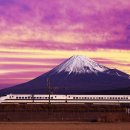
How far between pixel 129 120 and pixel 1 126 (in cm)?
1271

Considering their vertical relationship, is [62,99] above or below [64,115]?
below

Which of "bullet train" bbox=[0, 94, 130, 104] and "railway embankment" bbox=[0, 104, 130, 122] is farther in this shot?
"bullet train" bbox=[0, 94, 130, 104]

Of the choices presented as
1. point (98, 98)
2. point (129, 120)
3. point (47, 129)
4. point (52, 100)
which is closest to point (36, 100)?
point (52, 100)

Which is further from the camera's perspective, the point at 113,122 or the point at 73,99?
the point at 73,99

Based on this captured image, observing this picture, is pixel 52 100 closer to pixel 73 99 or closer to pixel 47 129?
pixel 73 99

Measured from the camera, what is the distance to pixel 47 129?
37.9 m

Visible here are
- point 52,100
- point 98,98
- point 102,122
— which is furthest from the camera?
point 98,98

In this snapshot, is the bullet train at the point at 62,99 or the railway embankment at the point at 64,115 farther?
the bullet train at the point at 62,99

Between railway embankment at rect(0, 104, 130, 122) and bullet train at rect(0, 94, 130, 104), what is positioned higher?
railway embankment at rect(0, 104, 130, 122)

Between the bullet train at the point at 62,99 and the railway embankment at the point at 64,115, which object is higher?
the railway embankment at the point at 64,115

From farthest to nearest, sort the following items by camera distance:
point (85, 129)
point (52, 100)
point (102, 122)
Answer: point (52, 100), point (102, 122), point (85, 129)

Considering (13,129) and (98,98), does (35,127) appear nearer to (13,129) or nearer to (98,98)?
(13,129)

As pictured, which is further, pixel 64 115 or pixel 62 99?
pixel 62 99

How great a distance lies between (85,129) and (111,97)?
8741 cm
